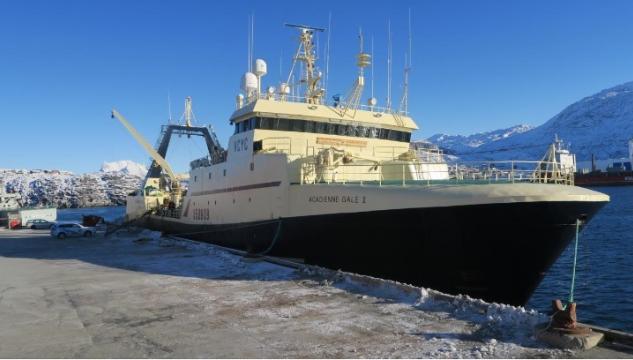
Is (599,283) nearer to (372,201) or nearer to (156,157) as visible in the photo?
(372,201)

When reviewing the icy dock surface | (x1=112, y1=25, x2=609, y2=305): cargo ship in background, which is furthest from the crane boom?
the icy dock surface

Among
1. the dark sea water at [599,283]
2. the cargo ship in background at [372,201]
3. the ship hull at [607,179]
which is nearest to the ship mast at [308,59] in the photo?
the cargo ship in background at [372,201]

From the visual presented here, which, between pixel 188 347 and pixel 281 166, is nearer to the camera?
pixel 188 347

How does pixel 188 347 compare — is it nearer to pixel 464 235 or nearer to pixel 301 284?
pixel 301 284

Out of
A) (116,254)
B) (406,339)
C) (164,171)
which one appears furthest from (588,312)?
(164,171)

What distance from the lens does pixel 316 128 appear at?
59.4 ft

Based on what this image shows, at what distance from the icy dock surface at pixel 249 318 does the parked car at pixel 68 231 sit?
19.1 metres

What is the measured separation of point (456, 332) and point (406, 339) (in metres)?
0.83

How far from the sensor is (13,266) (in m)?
16.6

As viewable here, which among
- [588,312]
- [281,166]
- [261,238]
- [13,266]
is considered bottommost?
[588,312]

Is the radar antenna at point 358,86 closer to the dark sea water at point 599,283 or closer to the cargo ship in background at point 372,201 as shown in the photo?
the cargo ship in background at point 372,201

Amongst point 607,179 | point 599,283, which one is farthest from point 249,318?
point 607,179

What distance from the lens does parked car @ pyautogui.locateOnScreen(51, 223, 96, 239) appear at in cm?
3074

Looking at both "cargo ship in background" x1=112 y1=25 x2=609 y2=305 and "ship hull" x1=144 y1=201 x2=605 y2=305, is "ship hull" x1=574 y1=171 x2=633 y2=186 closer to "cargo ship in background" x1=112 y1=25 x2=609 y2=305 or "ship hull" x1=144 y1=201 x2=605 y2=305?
"cargo ship in background" x1=112 y1=25 x2=609 y2=305
